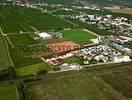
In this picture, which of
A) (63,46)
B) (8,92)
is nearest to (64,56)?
(63,46)

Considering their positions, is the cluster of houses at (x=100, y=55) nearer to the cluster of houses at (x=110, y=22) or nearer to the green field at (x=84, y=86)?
the green field at (x=84, y=86)

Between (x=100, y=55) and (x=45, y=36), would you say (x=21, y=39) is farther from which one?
(x=100, y=55)

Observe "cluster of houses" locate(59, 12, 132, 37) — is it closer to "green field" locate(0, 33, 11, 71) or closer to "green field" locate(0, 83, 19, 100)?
"green field" locate(0, 33, 11, 71)

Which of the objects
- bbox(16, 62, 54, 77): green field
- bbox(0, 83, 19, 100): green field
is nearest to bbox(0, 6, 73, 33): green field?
bbox(16, 62, 54, 77): green field

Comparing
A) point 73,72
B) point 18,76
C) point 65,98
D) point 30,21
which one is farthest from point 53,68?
point 30,21

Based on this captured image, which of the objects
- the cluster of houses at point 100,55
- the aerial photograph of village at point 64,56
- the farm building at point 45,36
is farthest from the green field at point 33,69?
the farm building at point 45,36

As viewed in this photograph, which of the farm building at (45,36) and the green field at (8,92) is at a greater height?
the green field at (8,92)
